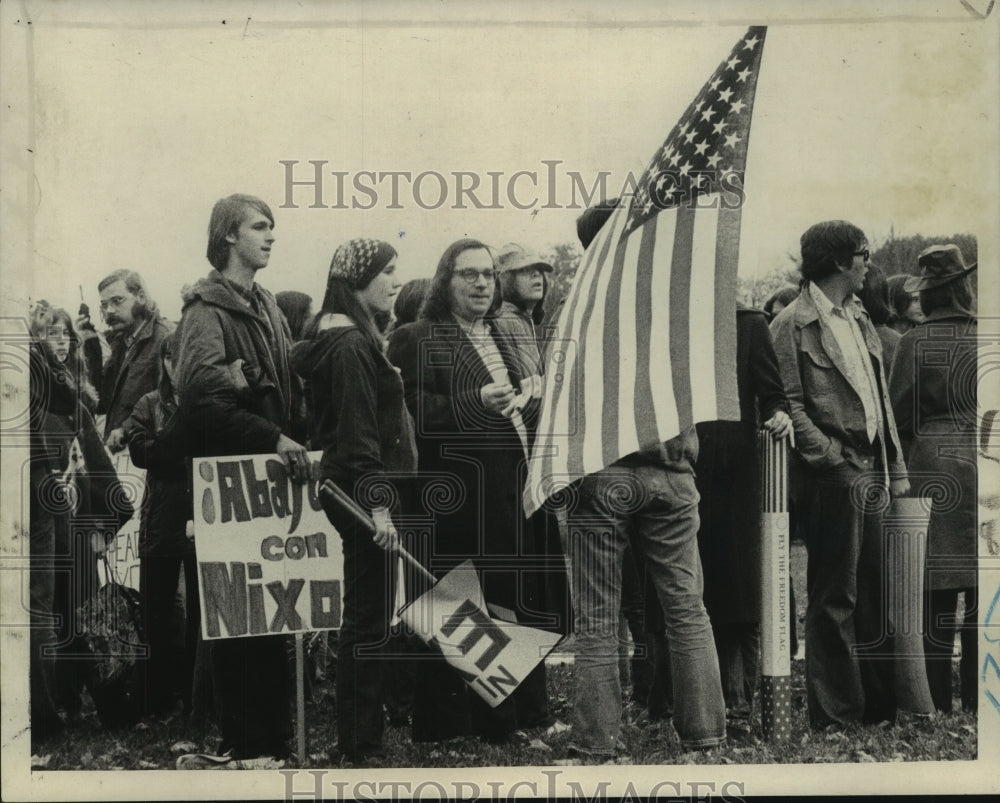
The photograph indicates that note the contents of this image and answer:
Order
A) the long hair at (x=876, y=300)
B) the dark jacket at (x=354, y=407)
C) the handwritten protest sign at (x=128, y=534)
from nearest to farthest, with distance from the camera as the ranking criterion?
the dark jacket at (x=354, y=407) < the handwritten protest sign at (x=128, y=534) < the long hair at (x=876, y=300)

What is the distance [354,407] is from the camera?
717 centimetres

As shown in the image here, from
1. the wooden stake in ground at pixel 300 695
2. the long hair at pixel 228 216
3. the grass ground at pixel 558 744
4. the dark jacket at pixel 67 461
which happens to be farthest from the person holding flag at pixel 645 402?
the dark jacket at pixel 67 461

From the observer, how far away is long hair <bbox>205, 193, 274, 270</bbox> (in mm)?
7219

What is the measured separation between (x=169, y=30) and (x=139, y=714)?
3.49 m

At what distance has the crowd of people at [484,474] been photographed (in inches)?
284

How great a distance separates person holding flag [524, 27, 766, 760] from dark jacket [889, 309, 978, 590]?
0.96 metres

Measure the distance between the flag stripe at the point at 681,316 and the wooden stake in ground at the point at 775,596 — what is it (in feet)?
1.50

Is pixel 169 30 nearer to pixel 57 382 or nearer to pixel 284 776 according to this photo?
pixel 57 382

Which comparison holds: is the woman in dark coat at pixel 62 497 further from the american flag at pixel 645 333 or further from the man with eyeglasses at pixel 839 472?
the man with eyeglasses at pixel 839 472

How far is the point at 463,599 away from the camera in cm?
723

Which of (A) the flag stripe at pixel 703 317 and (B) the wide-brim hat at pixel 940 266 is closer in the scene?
(A) the flag stripe at pixel 703 317

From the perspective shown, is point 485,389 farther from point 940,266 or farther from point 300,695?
point 940,266

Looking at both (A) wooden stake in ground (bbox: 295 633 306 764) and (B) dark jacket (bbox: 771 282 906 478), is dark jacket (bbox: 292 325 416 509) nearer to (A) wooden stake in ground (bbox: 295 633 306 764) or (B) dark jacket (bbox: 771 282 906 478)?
(A) wooden stake in ground (bbox: 295 633 306 764)

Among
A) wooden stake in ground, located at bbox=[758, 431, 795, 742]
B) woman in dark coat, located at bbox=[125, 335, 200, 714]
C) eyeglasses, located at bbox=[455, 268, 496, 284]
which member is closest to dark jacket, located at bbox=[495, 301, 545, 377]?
eyeglasses, located at bbox=[455, 268, 496, 284]
